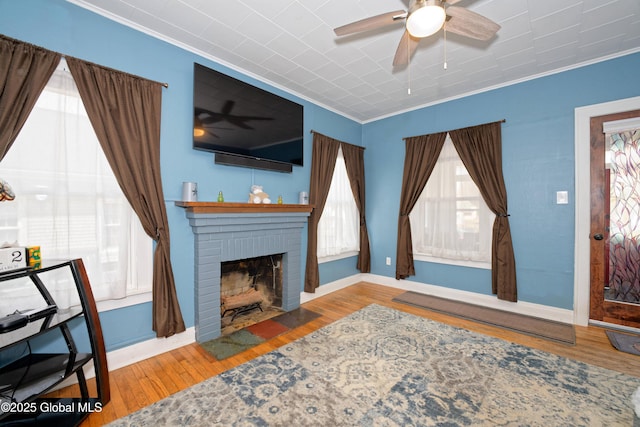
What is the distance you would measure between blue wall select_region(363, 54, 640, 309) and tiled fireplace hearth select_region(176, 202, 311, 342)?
231 centimetres

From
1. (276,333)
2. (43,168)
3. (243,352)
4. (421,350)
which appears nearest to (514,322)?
(421,350)

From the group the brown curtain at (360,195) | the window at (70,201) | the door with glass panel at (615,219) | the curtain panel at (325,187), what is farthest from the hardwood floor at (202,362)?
the brown curtain at (360,195)

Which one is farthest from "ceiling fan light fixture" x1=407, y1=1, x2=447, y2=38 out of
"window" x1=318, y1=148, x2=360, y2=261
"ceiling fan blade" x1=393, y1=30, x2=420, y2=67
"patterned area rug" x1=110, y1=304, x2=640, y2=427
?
"window" x1=318, y1=148, x2=360, y2=261

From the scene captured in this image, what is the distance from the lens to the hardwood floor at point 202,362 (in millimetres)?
1705

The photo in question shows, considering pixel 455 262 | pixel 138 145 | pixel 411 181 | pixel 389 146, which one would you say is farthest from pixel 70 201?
pixel 455 262

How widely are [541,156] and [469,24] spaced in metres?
2.17

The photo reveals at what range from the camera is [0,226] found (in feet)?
5.22

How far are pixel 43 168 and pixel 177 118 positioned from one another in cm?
101

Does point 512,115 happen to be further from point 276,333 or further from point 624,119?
point 276,333

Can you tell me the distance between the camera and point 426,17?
145 cm

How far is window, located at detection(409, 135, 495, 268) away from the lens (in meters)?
3.38

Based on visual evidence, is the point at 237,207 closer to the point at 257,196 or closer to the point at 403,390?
the point at 257,196

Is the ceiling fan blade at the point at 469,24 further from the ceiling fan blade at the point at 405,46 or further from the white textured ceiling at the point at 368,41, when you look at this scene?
the white textured ceiling at the point at 368,41

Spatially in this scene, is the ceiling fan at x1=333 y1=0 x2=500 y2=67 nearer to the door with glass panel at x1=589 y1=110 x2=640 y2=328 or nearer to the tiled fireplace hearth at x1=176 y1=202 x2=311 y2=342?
the tiled fireplace hearth at x1=176 y1=202 x2=311 y2=342
